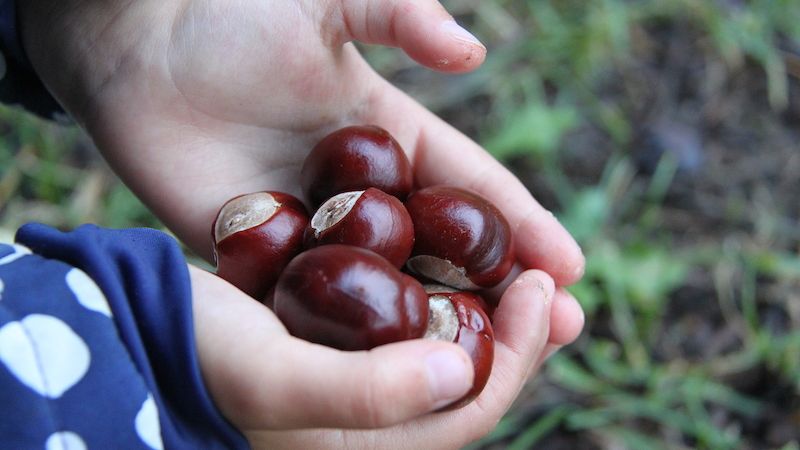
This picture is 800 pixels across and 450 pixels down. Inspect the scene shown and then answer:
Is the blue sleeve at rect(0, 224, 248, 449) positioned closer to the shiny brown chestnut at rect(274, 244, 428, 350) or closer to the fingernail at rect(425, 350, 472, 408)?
the shiny brown chestnut at rect(274, 244, 428, 350)

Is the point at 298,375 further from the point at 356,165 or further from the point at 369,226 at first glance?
the point at 356,165

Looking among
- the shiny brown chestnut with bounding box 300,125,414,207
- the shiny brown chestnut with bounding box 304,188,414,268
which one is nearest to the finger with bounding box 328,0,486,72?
the shiny brown chestnut with bounding box 300,125,414,207

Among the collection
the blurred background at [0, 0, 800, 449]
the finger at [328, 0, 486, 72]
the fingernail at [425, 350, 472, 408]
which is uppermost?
the finger at [328, 0, 486, 72]

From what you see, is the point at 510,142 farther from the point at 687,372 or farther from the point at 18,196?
the point at 18,196

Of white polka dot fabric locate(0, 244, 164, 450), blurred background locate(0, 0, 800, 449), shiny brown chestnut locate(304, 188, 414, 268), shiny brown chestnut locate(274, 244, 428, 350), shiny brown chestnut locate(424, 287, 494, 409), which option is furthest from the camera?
blurred background locate(0, 0, 800, 449)

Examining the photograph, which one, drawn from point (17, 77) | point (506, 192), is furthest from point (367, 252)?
point (17, 77)

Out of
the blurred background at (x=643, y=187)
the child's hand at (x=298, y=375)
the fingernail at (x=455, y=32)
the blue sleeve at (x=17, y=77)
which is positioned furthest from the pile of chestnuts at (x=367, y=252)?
Result: the blue sleeve at (x=17, y=77)

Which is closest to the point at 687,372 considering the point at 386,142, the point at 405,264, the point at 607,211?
the point at 607,211
